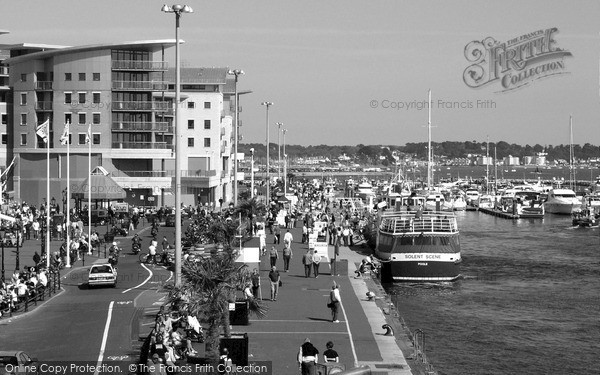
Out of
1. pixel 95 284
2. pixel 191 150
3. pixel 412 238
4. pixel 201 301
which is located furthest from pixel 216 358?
pixel 191 150

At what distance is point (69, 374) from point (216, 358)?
3.71 m

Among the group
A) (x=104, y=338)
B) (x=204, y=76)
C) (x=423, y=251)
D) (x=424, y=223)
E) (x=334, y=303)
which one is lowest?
(x=104, y=338)

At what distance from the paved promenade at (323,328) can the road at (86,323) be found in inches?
157

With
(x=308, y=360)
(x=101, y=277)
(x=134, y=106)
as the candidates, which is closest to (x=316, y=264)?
(x=101, y=277)

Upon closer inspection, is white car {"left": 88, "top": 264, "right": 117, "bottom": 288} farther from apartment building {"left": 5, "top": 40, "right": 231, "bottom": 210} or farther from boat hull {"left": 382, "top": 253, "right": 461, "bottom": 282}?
apartment building {"left": 5, "top": 40, "right": 231, "bottom": 210}

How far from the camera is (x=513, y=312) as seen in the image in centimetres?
5066

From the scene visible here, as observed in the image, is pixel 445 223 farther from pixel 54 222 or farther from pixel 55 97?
pixel 55 97

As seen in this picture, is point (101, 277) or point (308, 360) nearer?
point (308, 360)

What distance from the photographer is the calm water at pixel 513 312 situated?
3838 cm

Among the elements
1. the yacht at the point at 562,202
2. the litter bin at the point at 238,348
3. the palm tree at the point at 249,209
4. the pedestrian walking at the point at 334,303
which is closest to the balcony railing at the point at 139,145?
the palm tree at the point at 249,209

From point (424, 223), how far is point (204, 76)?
207 ft

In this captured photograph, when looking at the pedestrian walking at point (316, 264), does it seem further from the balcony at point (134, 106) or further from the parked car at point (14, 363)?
the balcony at point (134, 106)

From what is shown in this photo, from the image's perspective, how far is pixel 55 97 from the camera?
319ft

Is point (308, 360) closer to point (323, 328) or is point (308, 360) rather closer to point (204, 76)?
point (323, 328)
